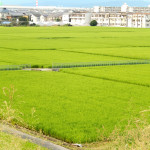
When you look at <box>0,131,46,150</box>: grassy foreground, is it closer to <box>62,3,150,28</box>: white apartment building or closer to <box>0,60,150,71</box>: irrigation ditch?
<box>0,60,150,71</box>: irrigation ditch

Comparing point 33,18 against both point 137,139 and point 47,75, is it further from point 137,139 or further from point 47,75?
point 137,139

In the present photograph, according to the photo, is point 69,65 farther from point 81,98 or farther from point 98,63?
point 81,98

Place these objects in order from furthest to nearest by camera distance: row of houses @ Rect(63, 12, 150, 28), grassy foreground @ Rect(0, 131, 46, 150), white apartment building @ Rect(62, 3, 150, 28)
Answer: white apartment building @ Rect(62, 3, 150, 28) → row of houses @ Rect(63, 12, 150, 28) → grassy foreground @ Rect(0, 131, 46, 150)

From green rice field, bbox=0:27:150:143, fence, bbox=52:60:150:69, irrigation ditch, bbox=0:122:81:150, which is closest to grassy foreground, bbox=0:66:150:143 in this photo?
green rice field, bbox=0:27:150:143

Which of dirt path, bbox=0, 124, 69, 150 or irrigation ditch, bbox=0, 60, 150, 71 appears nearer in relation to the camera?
dirt path, bbox=0, 124, 69, 150

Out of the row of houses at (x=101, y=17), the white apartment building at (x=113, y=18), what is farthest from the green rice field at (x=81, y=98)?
the row of houses at (x=101, y=17)

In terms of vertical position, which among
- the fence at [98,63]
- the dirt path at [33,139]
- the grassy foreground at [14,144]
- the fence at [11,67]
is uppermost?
the grassy foreground at [14,144]

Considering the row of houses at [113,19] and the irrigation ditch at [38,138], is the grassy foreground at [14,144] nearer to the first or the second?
the irrigation ditch at [38,138]

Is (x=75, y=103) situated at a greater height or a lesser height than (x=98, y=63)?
greater

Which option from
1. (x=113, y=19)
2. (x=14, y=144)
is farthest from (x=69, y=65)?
(x=113, y=19)

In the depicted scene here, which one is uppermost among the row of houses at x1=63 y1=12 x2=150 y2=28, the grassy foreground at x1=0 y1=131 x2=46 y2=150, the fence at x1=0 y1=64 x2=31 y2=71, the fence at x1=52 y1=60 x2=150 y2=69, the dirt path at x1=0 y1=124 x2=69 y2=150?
the grassy foreground at x1=0 y1=131 x2=46 y2=150

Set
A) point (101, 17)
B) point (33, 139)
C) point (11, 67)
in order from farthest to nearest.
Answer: point (101, 17), point (11, 67), point (33, 139)

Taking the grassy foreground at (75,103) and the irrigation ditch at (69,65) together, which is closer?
the grassy foreground at (75,103)

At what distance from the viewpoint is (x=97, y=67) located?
906 inches
